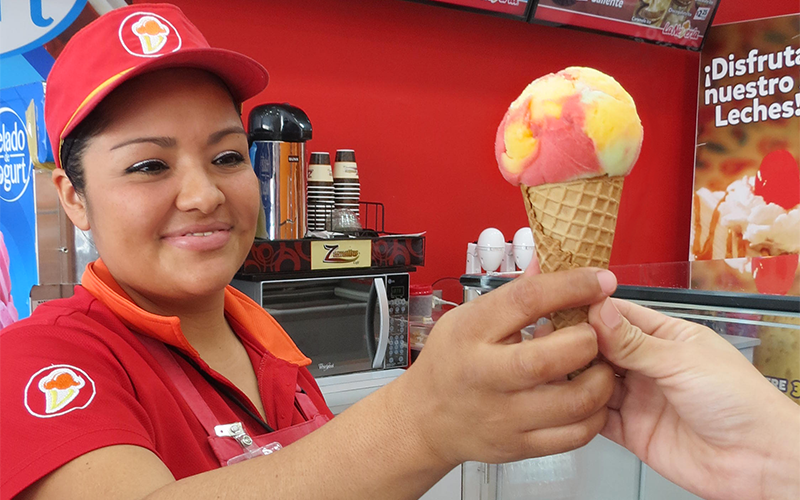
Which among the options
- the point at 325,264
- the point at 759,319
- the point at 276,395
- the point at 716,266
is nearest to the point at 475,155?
the point at 325,264

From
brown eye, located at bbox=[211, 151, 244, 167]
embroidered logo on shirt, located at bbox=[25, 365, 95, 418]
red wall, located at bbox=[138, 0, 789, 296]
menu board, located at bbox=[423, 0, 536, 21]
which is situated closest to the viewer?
embroidered logo on shirt, located at bbox=[25, 365, 95, 418]

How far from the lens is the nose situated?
1057 mm

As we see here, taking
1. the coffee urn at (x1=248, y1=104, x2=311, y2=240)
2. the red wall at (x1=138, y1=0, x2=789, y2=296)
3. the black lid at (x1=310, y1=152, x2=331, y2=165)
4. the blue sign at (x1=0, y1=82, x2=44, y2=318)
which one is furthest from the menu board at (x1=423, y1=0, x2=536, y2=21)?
the blue sign at (x1=0, y1=82, x2=44, y2=318)

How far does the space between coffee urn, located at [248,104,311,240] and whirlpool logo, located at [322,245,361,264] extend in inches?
5.8

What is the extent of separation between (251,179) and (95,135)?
0.88 ft

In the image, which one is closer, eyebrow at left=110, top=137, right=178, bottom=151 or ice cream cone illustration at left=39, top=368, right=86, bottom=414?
ice cream cone illustration at left=39, top=368, right=86, bottom=414

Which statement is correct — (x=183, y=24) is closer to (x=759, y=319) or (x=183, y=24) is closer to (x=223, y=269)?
(x=223, y=269)

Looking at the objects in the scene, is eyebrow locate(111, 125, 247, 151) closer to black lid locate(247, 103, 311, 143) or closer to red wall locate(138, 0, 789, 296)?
black lid locate(247, 103, 311, 143)

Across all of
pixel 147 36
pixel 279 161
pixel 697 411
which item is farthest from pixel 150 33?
pixel 279 161

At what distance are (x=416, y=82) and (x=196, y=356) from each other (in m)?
2.84

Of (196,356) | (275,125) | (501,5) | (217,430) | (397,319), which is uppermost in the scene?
(501,5)

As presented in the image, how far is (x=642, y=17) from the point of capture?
418 centimetres

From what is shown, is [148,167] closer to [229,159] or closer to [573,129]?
[229,159]

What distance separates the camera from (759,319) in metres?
1.40
